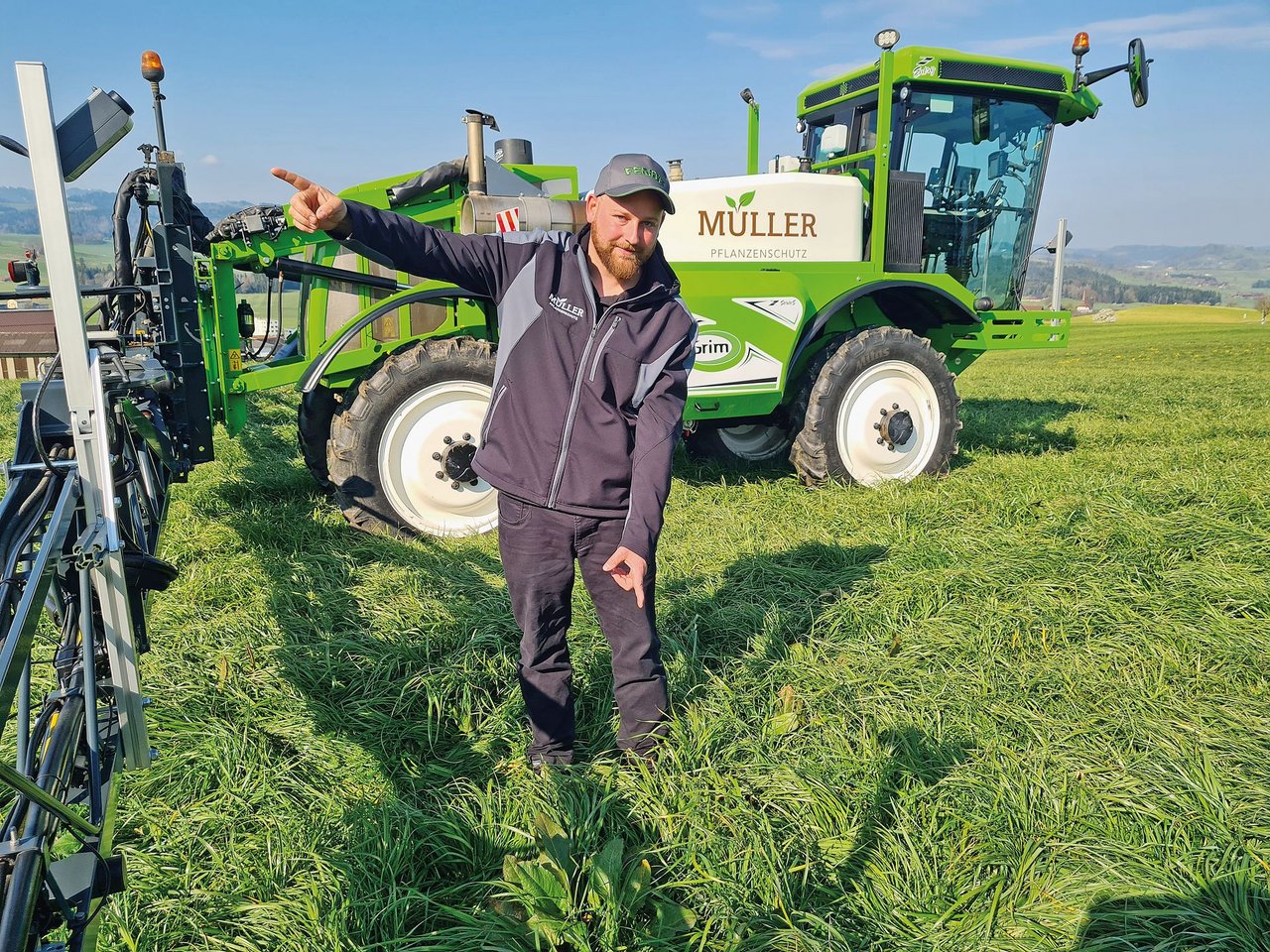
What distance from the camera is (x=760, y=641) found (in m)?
3.48

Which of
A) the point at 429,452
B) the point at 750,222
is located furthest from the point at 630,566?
the point at 750,222

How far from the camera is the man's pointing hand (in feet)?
7.08

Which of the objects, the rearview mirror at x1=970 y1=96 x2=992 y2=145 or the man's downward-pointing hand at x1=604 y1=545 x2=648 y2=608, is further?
the rearview mirror at x1=970 y1=96 x2=992 y2=145

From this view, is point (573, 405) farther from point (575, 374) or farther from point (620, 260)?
point (620, 260)

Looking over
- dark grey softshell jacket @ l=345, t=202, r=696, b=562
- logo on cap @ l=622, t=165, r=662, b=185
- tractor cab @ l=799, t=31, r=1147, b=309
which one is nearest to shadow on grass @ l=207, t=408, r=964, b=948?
dark grey softshell jacket @ l=345, t=202, r=696, b=562

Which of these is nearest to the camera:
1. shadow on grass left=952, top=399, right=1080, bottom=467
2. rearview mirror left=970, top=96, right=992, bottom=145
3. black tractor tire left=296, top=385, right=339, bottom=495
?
black tractor tire left=296, top=385, right=339, bottom=495

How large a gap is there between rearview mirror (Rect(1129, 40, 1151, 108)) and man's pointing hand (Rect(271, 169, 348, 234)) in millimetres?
5751

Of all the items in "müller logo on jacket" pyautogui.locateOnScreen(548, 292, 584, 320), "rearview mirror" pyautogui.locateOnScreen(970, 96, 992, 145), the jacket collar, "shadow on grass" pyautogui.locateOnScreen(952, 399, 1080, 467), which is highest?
"rearview mirror" pyautogui.locateOnScreen(970, 96, 992, 145)

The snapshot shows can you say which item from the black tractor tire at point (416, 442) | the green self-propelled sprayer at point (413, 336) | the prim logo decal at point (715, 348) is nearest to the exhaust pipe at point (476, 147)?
the green self-propelled sprayer at point (413, 336)

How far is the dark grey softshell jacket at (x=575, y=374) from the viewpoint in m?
2.48

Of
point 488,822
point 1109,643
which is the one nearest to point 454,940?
point 488,822

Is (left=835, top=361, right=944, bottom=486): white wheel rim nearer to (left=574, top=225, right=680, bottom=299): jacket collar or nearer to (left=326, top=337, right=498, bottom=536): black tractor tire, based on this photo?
(left=326, top=337, right=498, bottom=536): black tractor tire

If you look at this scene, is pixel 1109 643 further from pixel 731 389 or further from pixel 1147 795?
pixel 731 389

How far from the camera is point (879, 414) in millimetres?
6082
